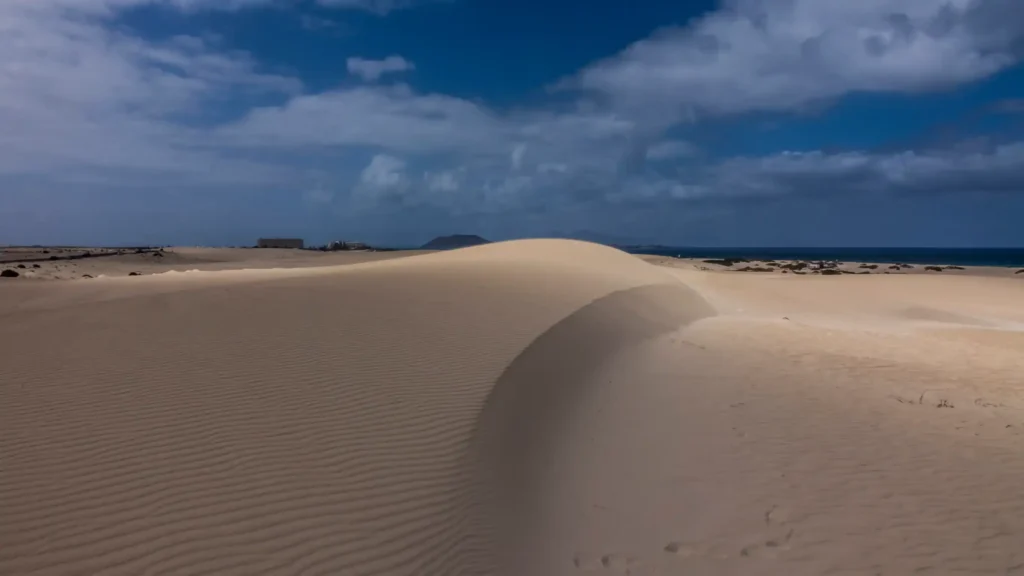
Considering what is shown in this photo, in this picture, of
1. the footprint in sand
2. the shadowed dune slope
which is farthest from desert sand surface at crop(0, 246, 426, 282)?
the footprint in sand

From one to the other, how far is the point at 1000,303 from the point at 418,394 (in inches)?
1191

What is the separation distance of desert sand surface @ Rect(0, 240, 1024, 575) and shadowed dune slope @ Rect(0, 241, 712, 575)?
1.1 inches

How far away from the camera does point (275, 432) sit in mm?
6035

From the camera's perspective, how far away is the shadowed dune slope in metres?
4.45

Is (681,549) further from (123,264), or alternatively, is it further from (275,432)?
(123,264)

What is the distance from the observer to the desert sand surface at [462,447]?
4684 mm

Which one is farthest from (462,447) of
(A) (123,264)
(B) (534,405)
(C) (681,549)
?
(A) (123,264)

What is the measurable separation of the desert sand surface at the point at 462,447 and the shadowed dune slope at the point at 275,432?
3 centimetres

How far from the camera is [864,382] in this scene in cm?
1078

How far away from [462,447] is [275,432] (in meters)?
1.81

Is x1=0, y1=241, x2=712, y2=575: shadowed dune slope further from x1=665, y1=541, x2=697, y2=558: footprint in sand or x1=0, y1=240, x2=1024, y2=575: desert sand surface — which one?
x1=665, y1=541, x2=697, y2=558: footprint in sand

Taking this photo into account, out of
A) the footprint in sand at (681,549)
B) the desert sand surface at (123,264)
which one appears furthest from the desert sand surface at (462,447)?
the desert sand surface at (123,264)

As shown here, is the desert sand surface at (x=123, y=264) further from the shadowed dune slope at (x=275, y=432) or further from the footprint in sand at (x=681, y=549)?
the footprint in sand at (x=681, y=549)

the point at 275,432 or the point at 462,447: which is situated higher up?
the point at 275,432
